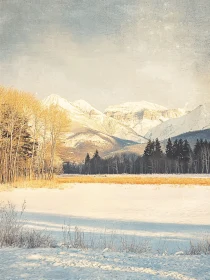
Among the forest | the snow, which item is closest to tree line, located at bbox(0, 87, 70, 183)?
the forest

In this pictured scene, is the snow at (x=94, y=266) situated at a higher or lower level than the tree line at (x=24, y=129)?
lower

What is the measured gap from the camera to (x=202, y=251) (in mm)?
5980

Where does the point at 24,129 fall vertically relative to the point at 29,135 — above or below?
above

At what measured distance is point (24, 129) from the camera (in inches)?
1501

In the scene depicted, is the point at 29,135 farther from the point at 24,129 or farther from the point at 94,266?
the point at 94,266

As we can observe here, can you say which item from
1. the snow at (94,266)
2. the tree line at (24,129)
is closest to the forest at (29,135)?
the tree line at (24,129)

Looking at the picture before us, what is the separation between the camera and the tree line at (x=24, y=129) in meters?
33.5

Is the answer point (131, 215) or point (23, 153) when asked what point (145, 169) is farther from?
point (131, 215)

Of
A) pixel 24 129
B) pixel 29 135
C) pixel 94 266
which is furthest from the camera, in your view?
pixel 29 135

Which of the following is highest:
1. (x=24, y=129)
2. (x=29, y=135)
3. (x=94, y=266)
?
(x=24, y=129)

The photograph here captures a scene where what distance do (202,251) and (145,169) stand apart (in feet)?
292

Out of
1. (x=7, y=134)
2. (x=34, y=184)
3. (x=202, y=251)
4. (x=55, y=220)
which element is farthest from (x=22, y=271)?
(x=7, y=134)

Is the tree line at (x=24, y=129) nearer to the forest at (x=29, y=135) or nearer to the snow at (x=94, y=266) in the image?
the forest at (x=29, y=135)

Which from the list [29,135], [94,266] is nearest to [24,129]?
[29,135]
